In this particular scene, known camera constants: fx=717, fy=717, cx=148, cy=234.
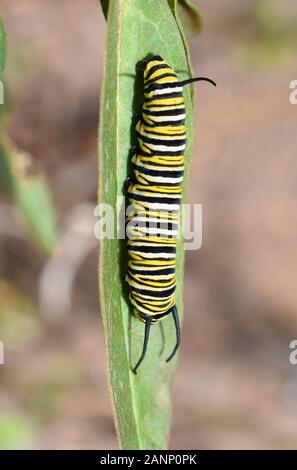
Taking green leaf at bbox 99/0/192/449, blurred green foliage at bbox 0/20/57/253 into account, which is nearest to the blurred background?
blurred green foliage at bbox 0/20/57/253

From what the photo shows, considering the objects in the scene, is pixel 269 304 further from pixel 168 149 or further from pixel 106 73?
pixel 106 73

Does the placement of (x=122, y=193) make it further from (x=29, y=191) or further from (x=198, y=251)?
(x=198, y=251)

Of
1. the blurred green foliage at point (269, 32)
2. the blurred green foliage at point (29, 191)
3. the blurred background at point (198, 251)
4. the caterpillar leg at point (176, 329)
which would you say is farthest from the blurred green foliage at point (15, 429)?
the blurred green foliage at point (269, 32)

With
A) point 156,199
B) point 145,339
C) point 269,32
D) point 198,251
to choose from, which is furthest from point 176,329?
point 269,32

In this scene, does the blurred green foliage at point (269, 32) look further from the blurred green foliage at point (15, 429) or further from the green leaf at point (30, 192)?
the blurred green foliage at point (15, 429)

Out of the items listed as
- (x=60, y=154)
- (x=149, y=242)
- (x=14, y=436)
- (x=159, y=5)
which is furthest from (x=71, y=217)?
(x=159, y=5)

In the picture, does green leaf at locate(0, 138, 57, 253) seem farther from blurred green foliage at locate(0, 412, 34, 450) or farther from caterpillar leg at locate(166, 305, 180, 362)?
blurred green foliage at locate(0, 412, 34, 450)
